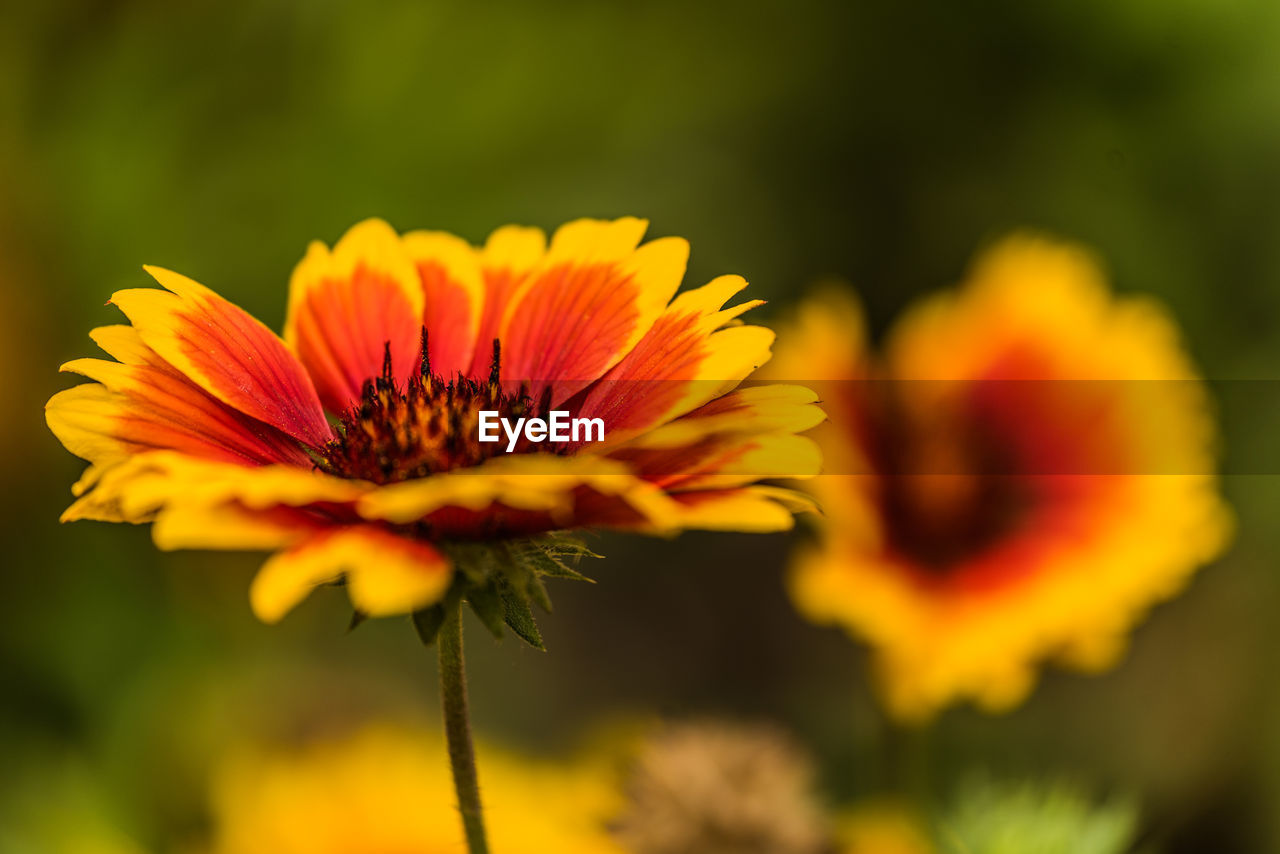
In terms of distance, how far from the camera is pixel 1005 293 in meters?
1.76

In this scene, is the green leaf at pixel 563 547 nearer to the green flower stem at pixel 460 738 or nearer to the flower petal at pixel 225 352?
the green flower stem at pixel 460 738

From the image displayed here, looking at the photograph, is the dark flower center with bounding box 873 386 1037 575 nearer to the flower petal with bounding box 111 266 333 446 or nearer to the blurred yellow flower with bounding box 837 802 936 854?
the blurred yellow flower with bounding box 837 802 936 854

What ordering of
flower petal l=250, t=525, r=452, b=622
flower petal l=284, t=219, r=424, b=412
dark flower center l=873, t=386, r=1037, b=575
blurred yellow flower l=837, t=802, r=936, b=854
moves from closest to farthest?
1. flower petal l=250, t=525, r=452, b=622
2. flower petal l=284, t=219, r=424, b=412
3. blurred yellow flower l=837, t=802, r=936, b=854
4. dark flower center l=873, t=386, r=1037, b=575

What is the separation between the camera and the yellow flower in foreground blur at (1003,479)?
1405mm

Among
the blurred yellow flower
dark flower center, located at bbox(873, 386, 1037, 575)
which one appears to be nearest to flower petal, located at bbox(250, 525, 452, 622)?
the blurred yellow flower

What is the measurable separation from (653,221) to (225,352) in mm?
1846

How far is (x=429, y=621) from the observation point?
0.63 meters

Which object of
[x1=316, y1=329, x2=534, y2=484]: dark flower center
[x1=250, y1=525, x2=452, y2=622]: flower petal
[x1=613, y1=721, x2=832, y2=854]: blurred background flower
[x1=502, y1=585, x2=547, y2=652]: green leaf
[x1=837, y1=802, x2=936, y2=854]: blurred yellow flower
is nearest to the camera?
[x1=250, y1=525, x2=452, y2=622]: flower petal

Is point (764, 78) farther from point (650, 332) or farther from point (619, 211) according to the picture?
point (650, 332)

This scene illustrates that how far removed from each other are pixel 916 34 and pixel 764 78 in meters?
0.34

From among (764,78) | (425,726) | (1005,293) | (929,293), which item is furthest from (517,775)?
(764,78)

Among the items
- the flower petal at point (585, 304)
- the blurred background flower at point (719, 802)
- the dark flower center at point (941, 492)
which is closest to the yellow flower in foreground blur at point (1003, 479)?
the dark flower center at point (941, 492)

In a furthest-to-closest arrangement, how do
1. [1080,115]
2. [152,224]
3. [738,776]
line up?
1. [1080,115]
2. [152,224]
3. [738,776]

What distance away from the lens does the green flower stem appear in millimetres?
649
